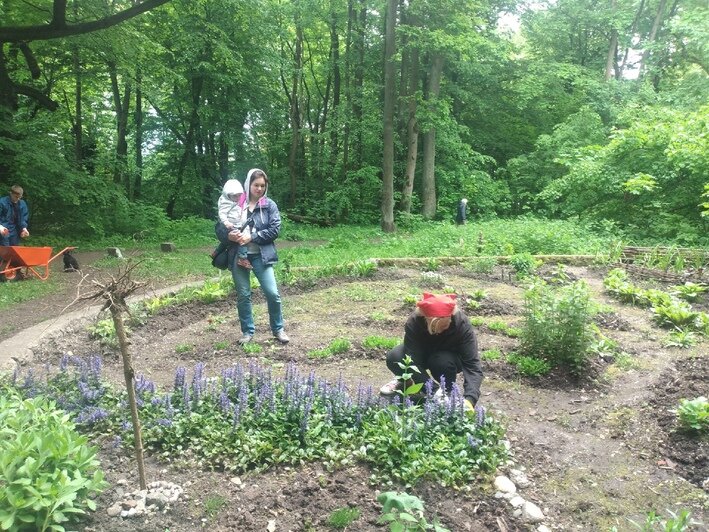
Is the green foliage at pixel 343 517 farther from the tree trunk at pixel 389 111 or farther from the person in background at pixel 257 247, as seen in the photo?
the tree trunk at pixel 389 111

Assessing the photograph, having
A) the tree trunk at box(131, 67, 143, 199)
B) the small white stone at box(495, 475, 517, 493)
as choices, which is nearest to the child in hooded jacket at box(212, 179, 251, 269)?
the small white stone at box(495, 475, 517, 493)

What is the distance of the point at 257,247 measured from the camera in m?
5.17

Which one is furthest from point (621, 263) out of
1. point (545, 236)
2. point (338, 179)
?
point (338, 179)

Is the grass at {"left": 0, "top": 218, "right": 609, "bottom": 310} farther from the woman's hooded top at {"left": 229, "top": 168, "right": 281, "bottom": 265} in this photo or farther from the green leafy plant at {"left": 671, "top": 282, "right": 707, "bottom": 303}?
the green leafy plant at {"left": 671, "top": 282, "right": 707, "bottom": 303}

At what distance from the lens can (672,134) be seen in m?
11.5

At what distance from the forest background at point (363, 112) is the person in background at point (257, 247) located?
5.86 metres

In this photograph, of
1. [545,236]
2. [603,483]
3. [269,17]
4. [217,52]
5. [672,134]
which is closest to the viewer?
[603,483]

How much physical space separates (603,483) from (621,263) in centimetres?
669

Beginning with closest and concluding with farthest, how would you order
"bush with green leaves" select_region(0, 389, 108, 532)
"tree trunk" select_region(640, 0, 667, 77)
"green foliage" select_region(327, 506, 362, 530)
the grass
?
"bush with green leaves" select_region(0, 389, 108, 532), "green foliage" select_region(327, 506, 362, 530), the grass, "tree trunk" select_region(640, 0, 667, 77)

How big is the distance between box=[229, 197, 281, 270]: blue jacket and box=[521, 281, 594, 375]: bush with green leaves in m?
2.57

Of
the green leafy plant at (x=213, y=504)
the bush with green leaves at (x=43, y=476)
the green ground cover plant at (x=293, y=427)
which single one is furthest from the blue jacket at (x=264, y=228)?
the green leafy plant at (x=213, y=504)

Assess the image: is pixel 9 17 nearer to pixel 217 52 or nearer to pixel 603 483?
pixel 217 52

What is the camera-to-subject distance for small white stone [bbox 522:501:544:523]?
8.46ft

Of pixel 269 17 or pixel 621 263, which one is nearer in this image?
pixel 621 263
